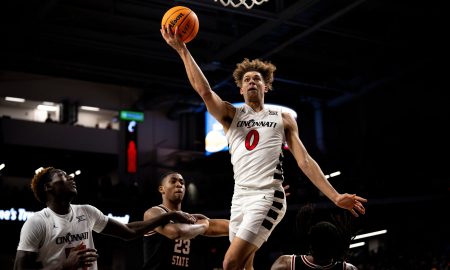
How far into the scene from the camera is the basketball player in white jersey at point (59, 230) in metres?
4.28

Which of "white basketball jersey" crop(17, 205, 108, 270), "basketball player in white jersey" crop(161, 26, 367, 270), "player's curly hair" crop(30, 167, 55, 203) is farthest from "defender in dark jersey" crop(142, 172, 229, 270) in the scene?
"player's curly hair" crop(30, 167, 55, 203)

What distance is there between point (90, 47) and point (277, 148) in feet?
45.7

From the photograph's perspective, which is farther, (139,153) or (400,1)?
(139,153)

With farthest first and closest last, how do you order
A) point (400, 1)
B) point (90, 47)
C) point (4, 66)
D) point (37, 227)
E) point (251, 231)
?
point (4, 66), point (90, 47), point (400, 1), point (251, 231), point (37, 227)

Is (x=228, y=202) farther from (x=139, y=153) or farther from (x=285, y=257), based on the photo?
(x=285, y=257)

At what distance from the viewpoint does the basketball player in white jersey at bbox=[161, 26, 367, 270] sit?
4.86 meters

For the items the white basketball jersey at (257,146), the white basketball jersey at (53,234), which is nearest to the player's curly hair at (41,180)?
the white basketball jersey at (53,234)

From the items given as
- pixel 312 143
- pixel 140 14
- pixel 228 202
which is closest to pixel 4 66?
pixel 140 14

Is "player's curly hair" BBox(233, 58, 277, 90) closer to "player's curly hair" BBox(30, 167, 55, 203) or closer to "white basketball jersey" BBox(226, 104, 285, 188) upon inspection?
"white basketball jersey" BBox(226, 104, 285, 188)

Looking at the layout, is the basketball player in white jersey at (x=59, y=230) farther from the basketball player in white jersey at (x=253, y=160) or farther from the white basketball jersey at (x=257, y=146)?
the white basketball jersey at (x=257, y=146)

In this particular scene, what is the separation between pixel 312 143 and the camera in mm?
22609

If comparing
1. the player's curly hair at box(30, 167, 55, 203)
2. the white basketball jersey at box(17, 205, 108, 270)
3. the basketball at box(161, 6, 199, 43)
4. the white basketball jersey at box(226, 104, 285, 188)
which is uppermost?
the basketball at box(161, 6, 199, 43)

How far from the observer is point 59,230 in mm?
4441

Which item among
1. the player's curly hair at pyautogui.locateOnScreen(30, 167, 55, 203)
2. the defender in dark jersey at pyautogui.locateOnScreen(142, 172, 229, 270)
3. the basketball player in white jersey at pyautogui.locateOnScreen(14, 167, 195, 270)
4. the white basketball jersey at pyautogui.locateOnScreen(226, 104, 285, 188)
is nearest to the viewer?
the basketball player in white jersey at pyautogui.locateOnScreen(14, 167, 195, 270)
